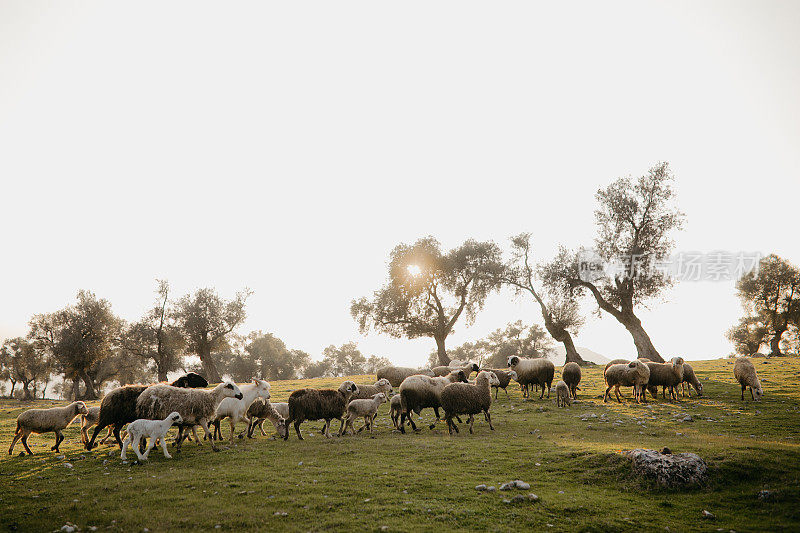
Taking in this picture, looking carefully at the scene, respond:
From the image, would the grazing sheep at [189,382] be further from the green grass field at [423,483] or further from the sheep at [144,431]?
the sheep at [144,431]

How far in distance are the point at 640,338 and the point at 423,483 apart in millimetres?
35160

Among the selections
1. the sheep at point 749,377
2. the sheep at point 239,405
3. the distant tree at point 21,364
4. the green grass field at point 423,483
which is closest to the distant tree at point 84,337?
the distant tree at point 21,364

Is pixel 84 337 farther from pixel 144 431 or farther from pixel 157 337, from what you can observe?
pixel 144 431

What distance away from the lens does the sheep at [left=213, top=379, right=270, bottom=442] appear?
14.6 meters

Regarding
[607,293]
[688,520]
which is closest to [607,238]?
[607,293]

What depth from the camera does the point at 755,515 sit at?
742 centimetres

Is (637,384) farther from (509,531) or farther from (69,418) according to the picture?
(69,418)

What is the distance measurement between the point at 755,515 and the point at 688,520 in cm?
124

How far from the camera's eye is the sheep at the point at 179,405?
1314 cm

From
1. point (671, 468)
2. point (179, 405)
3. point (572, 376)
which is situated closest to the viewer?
point (671, 468)

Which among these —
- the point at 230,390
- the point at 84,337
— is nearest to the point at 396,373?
the point at 230,390

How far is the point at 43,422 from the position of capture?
14.6 meters

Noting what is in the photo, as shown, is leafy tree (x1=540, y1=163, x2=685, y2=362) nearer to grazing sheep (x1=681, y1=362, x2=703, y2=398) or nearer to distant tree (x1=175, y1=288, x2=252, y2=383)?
grazing sheep (x1=681, y1=362, x2=703, y2=398)

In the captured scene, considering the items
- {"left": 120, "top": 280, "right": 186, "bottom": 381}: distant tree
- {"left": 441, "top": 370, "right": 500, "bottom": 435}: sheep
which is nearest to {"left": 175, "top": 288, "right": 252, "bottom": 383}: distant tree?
{"left": 120, "top": 280, "right": 186, "bottom": 381}: distant tree
